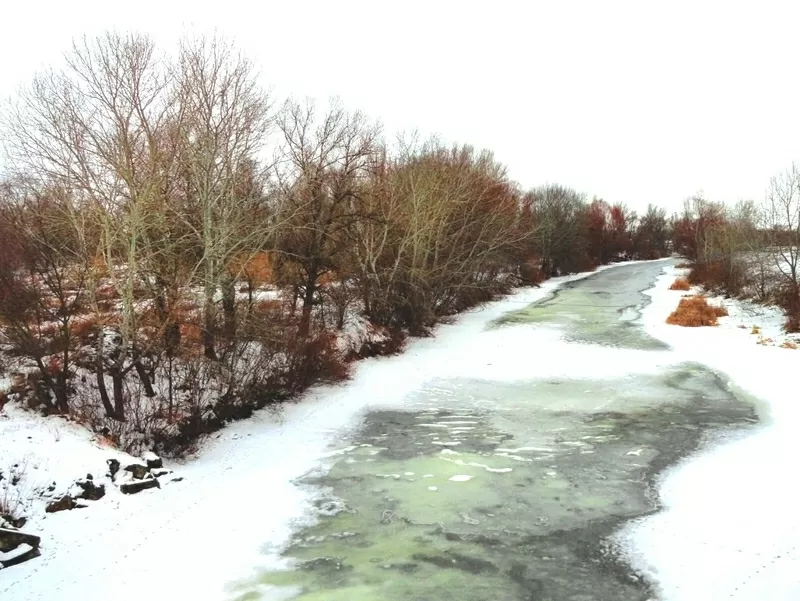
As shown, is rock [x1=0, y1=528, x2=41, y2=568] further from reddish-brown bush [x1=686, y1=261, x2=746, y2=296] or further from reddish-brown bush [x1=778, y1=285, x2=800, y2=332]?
reddish-brown bush [x1=686, y1=261, x2=746, y2=296]

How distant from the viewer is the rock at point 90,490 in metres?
8.04

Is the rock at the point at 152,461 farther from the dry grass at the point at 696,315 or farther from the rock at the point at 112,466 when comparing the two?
the dry grass at the point at 696,315

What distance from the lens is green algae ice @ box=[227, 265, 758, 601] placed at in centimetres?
641

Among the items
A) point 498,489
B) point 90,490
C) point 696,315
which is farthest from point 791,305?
point 90,490

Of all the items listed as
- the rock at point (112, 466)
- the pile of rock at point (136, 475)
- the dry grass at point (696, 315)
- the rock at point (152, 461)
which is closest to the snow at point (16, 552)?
the pile of rock at point (136, 475)

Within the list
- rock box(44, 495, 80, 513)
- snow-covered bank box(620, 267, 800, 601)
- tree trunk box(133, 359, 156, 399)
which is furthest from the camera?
tree trunk box(133, 359, 156, 399)

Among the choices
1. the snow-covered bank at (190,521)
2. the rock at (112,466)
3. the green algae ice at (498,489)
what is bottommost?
the green algae ice at (498,489)

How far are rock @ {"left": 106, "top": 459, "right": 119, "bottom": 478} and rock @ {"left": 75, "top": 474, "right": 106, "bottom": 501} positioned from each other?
34 cm

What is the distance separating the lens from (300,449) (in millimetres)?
10977

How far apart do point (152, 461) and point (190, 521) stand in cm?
181

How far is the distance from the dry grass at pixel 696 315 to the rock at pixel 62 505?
22.9 metres

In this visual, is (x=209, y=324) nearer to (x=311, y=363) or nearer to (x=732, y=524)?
(x=311, y=363)

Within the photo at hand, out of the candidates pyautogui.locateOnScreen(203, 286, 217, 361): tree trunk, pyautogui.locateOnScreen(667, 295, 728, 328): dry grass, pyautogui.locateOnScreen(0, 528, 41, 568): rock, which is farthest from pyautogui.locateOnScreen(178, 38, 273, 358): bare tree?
pyautogui.locateOnScreen(667, 295, 728, 328): dry grass

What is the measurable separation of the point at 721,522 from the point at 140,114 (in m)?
12.3
